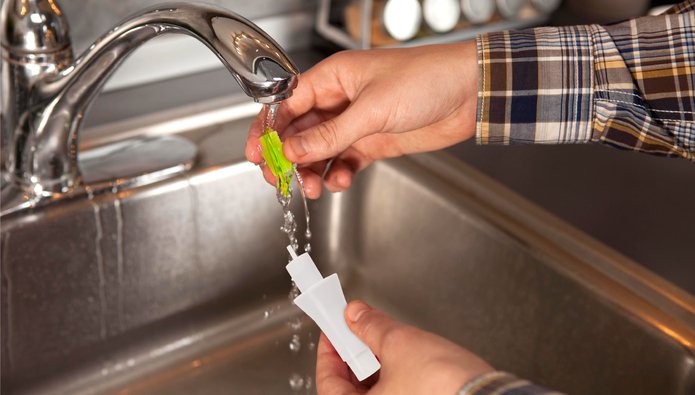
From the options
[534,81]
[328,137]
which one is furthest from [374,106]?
[534,81]

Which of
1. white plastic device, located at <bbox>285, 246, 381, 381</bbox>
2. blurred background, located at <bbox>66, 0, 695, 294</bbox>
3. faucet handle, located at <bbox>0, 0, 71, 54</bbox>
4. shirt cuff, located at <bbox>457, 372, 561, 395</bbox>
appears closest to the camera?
shirt cuff, located at <bbox>457, 372, 561, 395</bbox>

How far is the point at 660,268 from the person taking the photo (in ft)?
2.75

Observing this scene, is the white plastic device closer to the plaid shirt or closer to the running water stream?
the running water stream

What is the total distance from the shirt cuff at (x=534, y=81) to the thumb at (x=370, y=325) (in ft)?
0.84

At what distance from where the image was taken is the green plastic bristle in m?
0.72

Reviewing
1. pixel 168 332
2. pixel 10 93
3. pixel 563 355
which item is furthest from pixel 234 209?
pixel 563 355

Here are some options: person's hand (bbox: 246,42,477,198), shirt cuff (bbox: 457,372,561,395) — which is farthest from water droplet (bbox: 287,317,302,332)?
shirt cuff (bbox: 457,372,561,395)

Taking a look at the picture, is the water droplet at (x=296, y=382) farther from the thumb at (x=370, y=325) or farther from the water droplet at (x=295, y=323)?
the thumb at (x=370, y=325)

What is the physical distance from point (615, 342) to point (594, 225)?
0.48 feet

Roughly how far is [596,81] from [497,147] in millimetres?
234

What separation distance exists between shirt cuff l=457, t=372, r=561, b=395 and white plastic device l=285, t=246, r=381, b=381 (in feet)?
0.37

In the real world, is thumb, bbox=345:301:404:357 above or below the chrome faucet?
below

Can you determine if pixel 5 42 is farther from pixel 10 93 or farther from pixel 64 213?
pixel 64 213

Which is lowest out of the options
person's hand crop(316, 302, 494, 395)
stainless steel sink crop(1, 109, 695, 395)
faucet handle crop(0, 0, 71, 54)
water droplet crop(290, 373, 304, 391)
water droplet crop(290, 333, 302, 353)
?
water droplet crop(290, 373, 304, 391)
